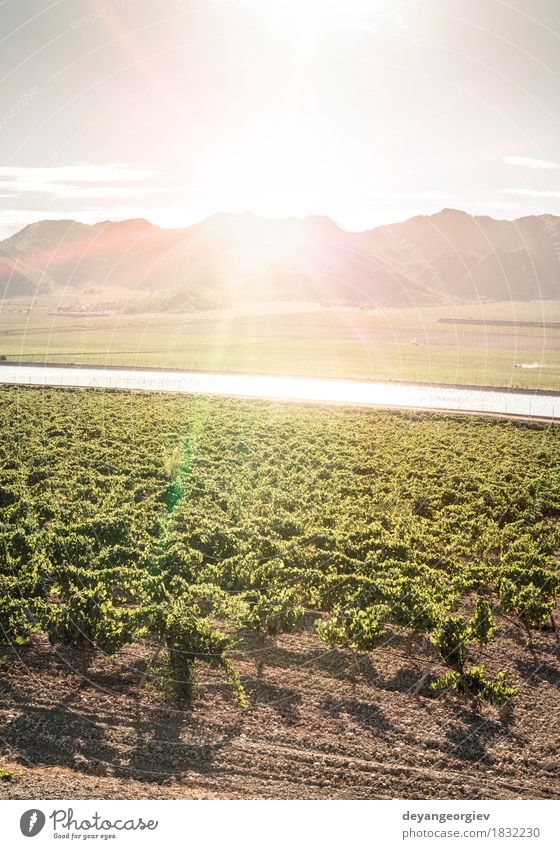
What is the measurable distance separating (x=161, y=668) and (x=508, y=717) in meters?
11.4

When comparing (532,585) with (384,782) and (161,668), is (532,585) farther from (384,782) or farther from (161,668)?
(161,668)

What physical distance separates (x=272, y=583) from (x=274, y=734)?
7.91 m

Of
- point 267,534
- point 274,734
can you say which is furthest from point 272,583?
point 274,734

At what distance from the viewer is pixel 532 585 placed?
29.7m

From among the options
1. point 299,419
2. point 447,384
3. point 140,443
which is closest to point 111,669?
point 140,443

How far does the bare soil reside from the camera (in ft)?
66.1

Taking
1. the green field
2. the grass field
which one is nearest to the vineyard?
the green field

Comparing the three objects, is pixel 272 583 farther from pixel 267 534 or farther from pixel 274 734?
pixel 274 734

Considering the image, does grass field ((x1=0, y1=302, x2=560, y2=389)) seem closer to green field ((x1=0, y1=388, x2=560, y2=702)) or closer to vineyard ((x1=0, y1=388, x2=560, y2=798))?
green field ((x1=0, y1=388, x2=560, y2=702))

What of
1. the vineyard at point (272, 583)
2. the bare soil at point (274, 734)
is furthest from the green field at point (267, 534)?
the bare soil at point (274, 734)

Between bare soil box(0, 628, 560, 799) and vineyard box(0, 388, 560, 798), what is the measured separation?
0.13m

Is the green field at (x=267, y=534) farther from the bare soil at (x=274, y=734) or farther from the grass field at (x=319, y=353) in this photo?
the grass field at (x=319, y=353)

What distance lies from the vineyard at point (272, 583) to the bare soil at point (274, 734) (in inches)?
5.2

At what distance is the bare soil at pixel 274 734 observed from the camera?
66.1 feet
